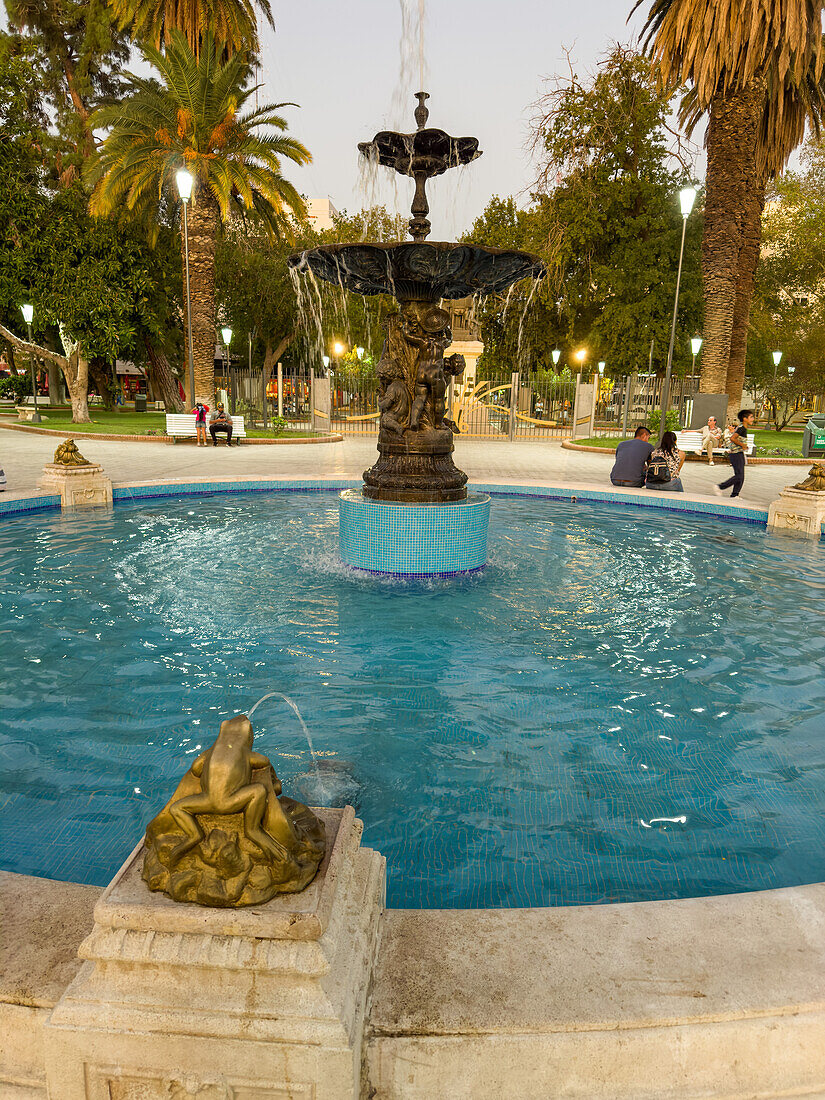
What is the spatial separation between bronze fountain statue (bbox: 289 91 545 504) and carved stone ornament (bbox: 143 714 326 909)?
6.42 meters

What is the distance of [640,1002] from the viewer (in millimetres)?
1957

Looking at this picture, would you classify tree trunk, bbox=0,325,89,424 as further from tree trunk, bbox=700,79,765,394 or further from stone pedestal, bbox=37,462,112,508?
tree trunk, bbox=700,79,765,394

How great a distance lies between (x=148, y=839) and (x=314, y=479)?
11682 millimetres

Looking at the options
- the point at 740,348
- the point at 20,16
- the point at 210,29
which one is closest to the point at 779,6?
the point at 740,348

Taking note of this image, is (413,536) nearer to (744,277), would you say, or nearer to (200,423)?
(200,423)

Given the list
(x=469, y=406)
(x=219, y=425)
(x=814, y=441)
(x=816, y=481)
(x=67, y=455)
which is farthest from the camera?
(x=469, y=406)

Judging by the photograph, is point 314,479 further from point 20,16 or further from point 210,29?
point 20,16

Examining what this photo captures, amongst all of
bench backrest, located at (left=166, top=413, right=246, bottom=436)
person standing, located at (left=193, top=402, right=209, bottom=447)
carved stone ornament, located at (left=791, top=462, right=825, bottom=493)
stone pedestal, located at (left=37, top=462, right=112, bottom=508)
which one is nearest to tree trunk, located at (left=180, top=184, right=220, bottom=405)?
bench backrest, located at (left=166, top=413, right=246, bottom=436)

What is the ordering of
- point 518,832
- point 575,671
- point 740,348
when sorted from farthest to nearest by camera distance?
point 740,348, point 575,671, point 518,832

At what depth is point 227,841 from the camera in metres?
1.96

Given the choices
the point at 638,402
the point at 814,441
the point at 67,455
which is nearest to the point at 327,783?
the point at 67,455

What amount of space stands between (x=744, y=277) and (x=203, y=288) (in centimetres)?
1764

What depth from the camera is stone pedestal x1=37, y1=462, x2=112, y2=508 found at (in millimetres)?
10859

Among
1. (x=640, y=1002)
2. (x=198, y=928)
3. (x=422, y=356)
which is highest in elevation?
(x=422, y=356)
